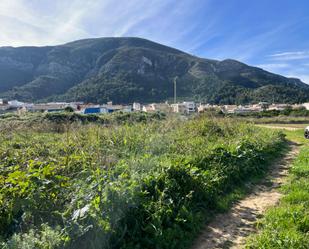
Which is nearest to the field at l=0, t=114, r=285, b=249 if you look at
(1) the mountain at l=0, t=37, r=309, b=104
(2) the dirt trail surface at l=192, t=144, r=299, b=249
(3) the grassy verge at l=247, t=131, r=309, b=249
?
(2) the dirt trail surface at l=192, t=144, r=299, b=249

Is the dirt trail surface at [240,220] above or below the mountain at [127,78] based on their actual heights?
below

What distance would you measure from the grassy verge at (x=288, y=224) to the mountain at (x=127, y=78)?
79.4m

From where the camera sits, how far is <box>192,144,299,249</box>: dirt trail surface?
347cm

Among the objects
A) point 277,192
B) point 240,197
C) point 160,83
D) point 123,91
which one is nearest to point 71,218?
point 240,197

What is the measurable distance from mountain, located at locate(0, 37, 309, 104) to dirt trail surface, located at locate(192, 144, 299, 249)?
78764mm

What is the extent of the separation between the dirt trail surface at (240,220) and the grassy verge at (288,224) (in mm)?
170

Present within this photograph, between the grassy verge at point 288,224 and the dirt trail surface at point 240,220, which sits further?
the dirt trail surface at point 240,220

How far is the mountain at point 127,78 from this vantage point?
87.6 metres

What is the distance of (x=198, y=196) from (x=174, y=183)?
592 mm

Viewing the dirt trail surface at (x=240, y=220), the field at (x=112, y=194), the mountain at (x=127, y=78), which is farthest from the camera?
the mountain at (x=127, y=78)

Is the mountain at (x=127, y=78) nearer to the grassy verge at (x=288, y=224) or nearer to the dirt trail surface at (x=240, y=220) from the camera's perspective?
the dirt trail surface at (x=240, y=220)

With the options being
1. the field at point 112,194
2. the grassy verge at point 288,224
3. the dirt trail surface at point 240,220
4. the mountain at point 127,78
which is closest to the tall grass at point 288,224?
the grassy verge at point 288,224

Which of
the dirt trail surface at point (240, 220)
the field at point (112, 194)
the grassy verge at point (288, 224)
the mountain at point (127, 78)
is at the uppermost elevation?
the mountain at point (127, 78)

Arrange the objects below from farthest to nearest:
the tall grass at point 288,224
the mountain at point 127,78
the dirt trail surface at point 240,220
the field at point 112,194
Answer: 1. the mountain at point 127,78
2. the dirt trail surface at point 240,220
3. the tall grass at point 288,224
4. the field at point 112,194
